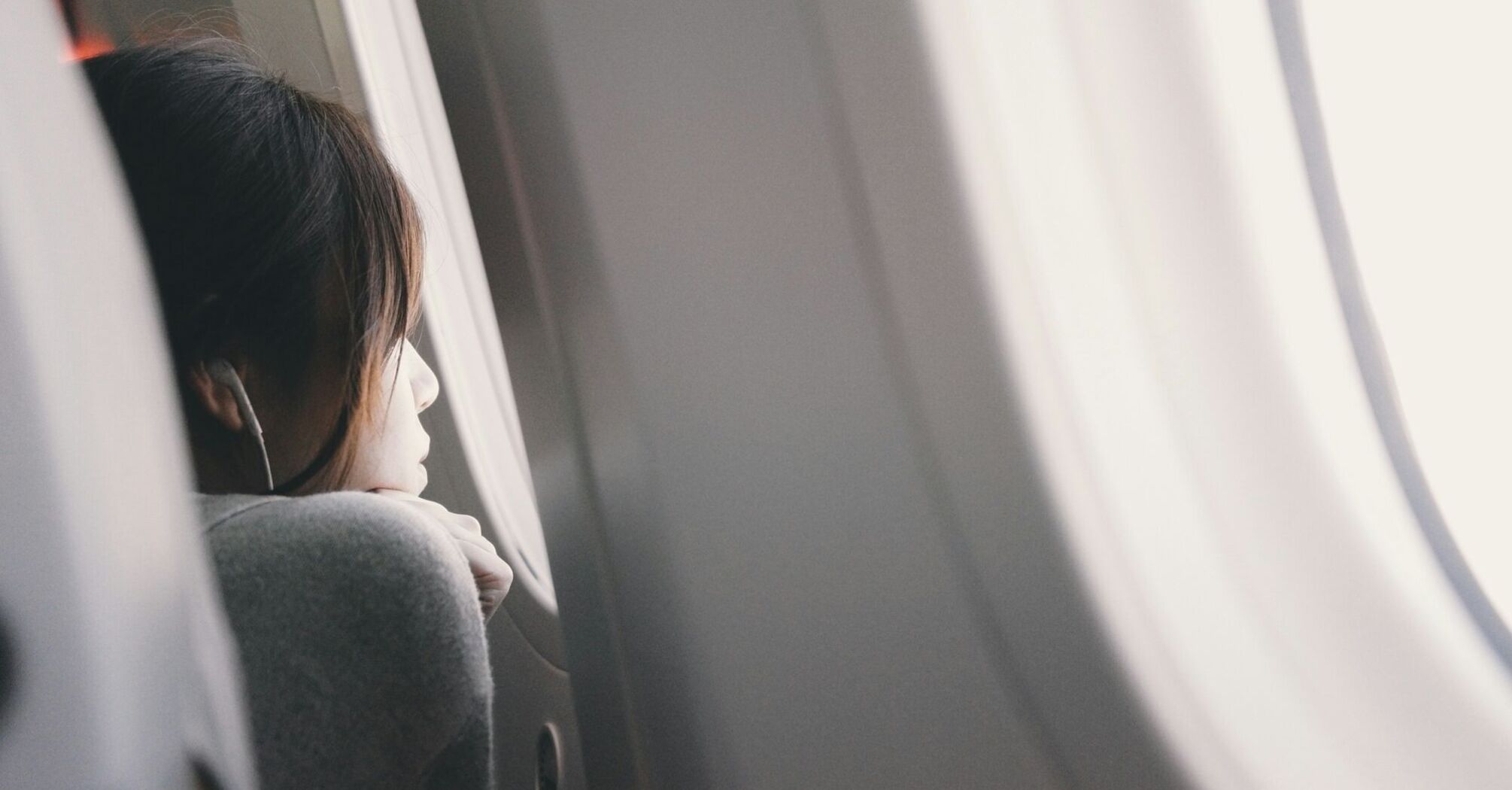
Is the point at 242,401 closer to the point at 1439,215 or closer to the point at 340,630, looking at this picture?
the point at 340,630

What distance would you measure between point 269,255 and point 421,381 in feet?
0.89

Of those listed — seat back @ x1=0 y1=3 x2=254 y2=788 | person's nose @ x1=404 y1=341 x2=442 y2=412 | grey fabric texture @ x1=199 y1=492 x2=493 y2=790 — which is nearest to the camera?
seat back @ x1=0 y1=3 x2=254 y2=788

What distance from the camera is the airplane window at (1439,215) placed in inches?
17.9

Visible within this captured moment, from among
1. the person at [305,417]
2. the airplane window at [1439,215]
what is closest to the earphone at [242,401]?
the person at [305,417]

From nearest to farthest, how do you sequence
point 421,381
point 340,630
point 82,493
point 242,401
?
point 82,493, point 340,630, point 242,401, point 421,381

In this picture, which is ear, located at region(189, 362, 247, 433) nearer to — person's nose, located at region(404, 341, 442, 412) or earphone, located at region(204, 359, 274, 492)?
earphone, located at region(204, 359, 274, 492)

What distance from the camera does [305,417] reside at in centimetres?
78

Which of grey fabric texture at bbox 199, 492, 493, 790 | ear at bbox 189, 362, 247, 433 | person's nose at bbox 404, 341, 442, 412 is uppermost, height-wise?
ear at bbox 189, 362, 247, 433

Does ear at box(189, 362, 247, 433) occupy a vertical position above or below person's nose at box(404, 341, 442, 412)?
above

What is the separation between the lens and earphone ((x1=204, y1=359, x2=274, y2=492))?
726mm

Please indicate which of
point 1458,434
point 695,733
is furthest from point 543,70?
point 1458,434

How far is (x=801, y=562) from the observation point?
582mm

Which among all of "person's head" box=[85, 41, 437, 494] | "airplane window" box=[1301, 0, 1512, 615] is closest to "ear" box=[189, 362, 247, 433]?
"person's head" box=[85, 41, 437, 494]

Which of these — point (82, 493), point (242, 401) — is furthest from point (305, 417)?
point (82, 493)
